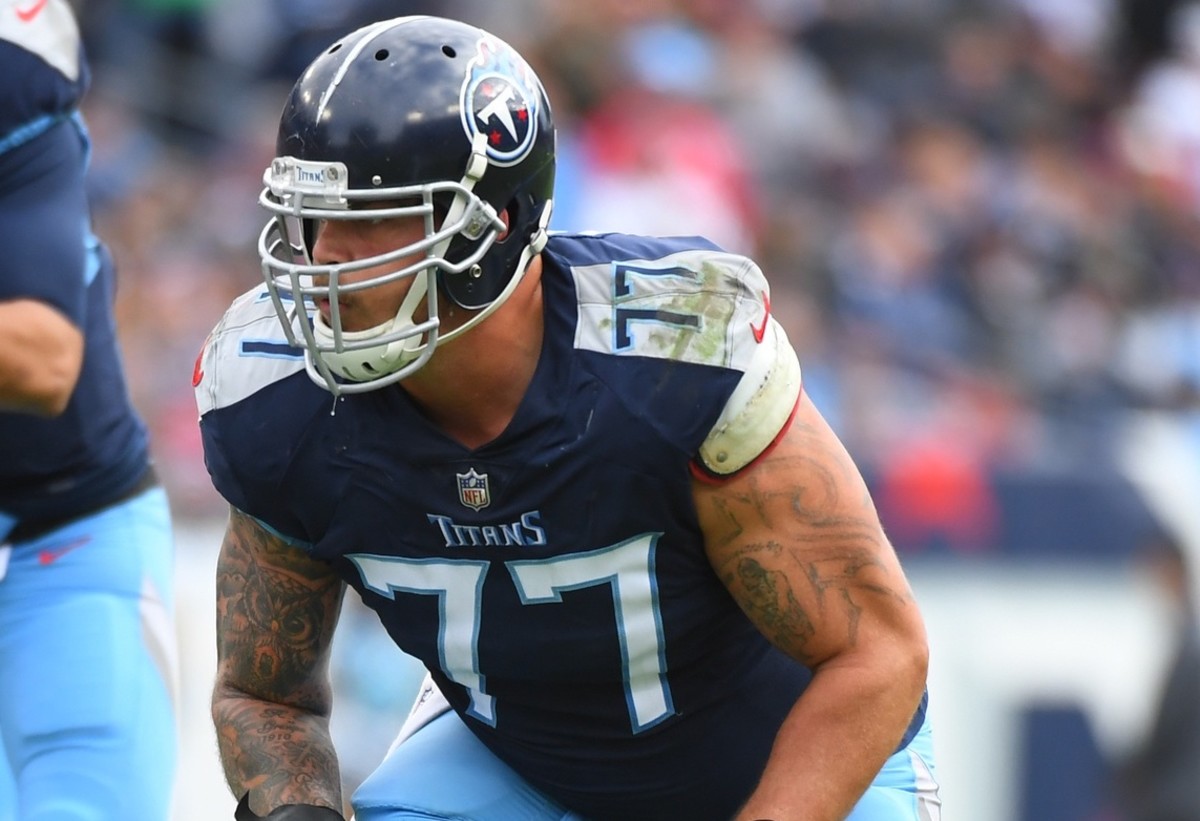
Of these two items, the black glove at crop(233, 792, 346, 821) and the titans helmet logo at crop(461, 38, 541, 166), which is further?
the black glove at crop(233, 792, 346, 821)

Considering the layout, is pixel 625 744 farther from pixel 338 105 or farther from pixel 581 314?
pixel 338 105

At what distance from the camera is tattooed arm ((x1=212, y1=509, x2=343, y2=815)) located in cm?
307

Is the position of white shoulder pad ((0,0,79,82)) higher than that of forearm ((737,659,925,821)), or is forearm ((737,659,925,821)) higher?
white shoulder pad ((0,0,79,82))

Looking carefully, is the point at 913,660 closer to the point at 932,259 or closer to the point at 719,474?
the point at 719,474

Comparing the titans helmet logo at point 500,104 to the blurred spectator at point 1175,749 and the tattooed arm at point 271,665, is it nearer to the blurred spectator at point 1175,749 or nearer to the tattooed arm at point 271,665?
the tattooed arm at point 271,665

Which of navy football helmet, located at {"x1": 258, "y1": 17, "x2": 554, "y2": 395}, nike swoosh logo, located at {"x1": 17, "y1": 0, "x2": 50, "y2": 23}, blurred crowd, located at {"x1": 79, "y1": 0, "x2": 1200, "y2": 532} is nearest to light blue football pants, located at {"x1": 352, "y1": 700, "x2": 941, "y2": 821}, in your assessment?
navy football helmet, located at {"x1": 258, "y1": 17, "x2": 554, "y2": 395}

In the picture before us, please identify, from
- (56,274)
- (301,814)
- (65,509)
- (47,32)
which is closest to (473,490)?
(301,814)

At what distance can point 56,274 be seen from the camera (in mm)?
3396

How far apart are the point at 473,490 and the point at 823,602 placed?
0.54m

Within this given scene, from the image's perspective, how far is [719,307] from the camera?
281cm

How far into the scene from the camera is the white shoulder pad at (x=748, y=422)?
2736mm

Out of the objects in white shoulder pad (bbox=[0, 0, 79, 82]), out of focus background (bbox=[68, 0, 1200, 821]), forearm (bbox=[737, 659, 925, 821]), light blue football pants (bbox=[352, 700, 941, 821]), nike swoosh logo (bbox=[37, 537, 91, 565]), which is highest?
white shoulder pad (bbox=[0, 0, 79, 82])

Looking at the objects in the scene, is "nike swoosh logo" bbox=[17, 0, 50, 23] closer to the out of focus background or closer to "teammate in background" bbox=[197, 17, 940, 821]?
"teammate in background" bbox=[197, 17, 940, 821]

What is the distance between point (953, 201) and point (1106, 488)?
2673mm
